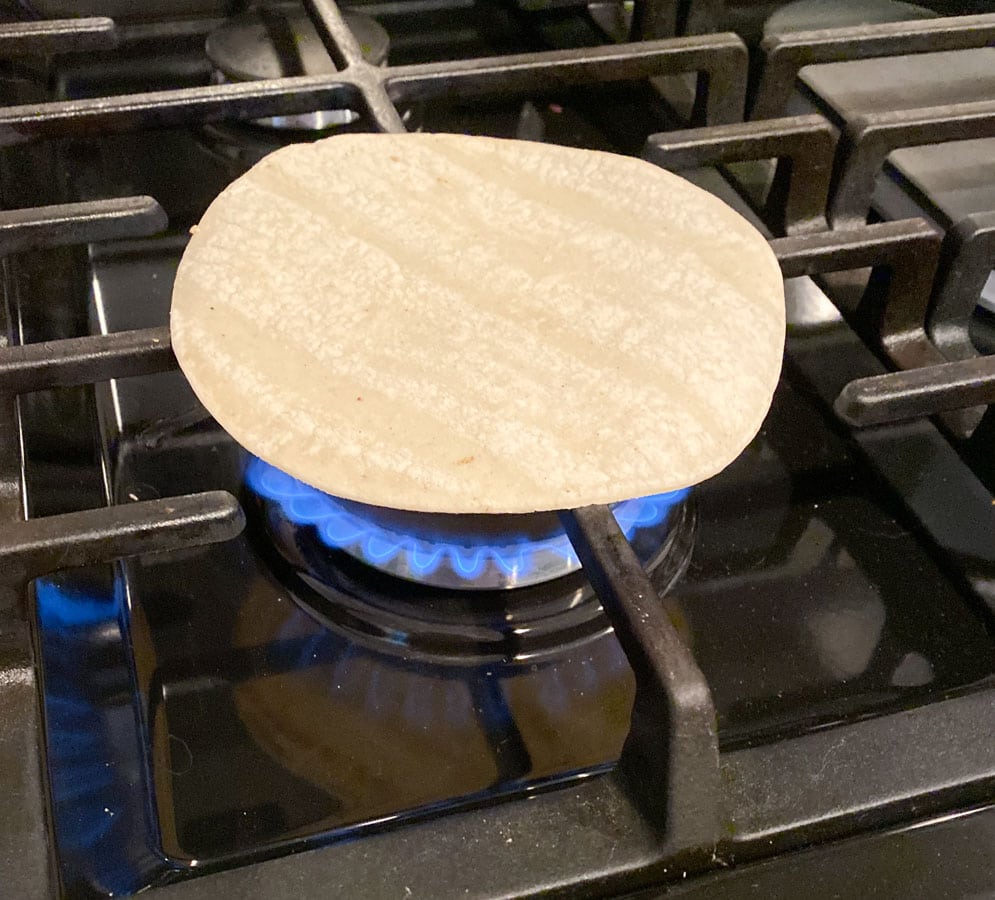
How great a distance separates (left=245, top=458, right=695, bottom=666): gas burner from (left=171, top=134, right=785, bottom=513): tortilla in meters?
0.06

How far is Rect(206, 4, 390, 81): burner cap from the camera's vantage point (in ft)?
2.54

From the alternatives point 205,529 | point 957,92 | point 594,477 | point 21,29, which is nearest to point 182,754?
point 205,529

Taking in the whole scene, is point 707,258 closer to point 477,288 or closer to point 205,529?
point 477,288

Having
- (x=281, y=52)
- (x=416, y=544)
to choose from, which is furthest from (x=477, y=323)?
(x=281, y=52)

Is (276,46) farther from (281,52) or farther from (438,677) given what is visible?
(438,677)

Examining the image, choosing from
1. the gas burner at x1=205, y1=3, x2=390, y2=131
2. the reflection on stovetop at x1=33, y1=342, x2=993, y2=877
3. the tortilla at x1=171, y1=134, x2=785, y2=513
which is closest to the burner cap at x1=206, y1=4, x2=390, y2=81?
the gas burner at x1=205, y1=3, x2=390, y2=131

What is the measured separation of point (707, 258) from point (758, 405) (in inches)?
4.5

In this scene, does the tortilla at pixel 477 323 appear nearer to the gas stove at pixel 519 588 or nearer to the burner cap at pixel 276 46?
the gas stove at pixel 519 588

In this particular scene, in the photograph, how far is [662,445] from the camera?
460mm

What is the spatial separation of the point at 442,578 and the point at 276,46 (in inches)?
20.1

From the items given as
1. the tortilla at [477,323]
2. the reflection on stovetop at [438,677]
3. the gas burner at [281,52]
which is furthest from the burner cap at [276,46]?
the reflection on stovetop at [438,677]

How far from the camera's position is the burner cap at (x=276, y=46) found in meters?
0.77

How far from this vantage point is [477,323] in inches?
20.3

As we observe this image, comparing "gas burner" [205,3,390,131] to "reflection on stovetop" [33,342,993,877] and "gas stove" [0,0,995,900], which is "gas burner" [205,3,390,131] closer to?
"gas stove" [0,0,995,900]
